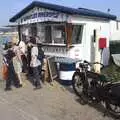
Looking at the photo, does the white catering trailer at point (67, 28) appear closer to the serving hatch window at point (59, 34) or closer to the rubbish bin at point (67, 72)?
the serving hatch window at point (59, 34)

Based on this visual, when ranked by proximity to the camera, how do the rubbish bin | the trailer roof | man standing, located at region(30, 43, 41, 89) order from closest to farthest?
man standing, located at region(30, 43, 41, 89)
the rubbish bin
the trailer roof

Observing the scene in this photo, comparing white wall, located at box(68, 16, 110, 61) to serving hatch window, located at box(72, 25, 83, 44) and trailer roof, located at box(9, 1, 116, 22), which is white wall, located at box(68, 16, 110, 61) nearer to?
serving hatch window, located at box(72, 25, 83, 44)

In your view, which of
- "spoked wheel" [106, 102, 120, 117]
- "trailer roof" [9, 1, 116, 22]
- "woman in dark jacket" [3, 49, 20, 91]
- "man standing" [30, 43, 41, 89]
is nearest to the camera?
"spoked wheel" [106, 102, 120, 117]

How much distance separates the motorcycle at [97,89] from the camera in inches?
313

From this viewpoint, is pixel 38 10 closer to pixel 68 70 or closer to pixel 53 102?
pixel 68 70

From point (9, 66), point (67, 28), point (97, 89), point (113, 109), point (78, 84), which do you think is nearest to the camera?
point (113, 109)

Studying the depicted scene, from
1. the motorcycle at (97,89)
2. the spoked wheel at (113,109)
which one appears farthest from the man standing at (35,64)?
the spoked wheel at (113,109)

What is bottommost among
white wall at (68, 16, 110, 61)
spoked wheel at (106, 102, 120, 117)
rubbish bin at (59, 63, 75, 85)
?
spoked wheel at (106, 102, 120, 117)

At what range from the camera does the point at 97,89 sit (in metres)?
8.68

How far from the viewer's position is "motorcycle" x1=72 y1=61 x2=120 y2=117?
26.1 ft

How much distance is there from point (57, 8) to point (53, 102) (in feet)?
16.1

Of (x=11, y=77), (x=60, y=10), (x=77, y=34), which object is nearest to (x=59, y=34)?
(x=77, y=34)

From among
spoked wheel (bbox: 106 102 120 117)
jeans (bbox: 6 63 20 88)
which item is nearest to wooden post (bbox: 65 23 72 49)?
jeans (bbox: 6 63 20 88)

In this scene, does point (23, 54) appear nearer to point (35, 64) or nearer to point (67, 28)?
point (67, 28)
